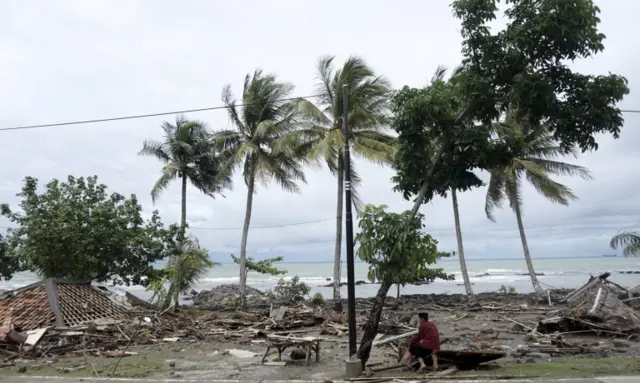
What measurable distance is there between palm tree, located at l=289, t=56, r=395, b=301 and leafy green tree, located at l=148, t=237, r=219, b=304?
23.5ft

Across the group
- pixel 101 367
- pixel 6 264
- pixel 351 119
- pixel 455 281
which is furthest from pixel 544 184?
pixel 455 281

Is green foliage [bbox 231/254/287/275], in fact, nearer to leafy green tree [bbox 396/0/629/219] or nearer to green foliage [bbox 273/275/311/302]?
green foliage [bbox 273/275/311/302]

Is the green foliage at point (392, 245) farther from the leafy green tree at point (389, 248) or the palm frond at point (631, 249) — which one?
the palm frond at point (631, 249)

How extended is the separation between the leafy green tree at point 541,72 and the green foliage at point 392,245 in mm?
686

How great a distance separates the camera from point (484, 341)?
48.8ft

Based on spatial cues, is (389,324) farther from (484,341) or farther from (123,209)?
(123,209)

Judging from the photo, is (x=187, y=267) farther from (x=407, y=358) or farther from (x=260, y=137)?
(x=407, y=358)

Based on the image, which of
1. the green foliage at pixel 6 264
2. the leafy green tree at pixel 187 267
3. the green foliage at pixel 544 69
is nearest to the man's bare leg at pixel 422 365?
the green foliage at pixel 544 69

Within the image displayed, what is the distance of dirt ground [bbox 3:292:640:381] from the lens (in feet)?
34.7

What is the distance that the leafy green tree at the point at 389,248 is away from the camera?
10.2 metres

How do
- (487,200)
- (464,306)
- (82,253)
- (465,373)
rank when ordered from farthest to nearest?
(487,200) < (464,306) < (82,253) < (465,373)

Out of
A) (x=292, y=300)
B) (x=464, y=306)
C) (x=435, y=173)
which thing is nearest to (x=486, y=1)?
(x=435, y=173)

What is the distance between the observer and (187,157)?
30781 millimetres

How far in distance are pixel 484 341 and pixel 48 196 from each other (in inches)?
753
